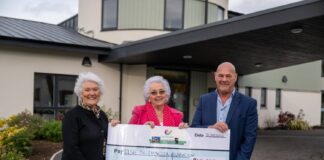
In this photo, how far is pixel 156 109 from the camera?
14.4ft

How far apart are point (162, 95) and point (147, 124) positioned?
355 millimetres

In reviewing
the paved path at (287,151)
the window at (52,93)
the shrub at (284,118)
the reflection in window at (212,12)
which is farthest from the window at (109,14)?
the shrub at (284,118)

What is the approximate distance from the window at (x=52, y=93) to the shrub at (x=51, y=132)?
237 centimetres

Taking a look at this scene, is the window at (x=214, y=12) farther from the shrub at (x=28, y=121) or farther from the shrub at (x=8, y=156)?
the shrub at (x=8, y=156)

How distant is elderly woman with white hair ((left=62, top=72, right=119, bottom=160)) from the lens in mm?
3822

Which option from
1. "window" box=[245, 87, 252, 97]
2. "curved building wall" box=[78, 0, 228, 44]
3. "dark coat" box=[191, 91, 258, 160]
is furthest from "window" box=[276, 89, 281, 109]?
"dark coat" box=[191, 91, 258, 160]

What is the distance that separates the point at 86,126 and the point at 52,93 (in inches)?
432

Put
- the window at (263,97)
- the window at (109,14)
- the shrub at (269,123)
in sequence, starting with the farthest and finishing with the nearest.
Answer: the window at (263,97)
the shrub at (269,123)
the window at (109,14)

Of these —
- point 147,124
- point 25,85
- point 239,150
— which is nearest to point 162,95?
point 147,124

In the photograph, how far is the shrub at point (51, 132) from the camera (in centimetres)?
1152

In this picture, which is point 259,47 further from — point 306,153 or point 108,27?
point 108,27

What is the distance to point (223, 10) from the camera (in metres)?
19.7

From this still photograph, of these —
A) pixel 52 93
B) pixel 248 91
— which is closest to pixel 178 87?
pixel 248 91

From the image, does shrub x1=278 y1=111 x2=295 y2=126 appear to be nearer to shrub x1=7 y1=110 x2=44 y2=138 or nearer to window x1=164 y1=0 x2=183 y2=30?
window x1=164 y1=0 x2=183 y2=30
